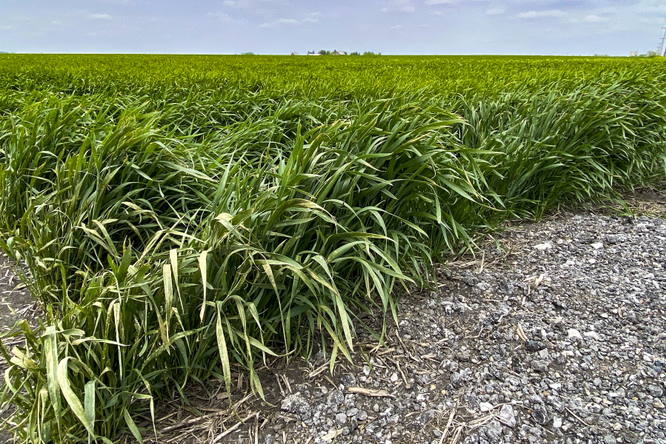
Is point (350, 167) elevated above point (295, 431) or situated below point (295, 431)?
above

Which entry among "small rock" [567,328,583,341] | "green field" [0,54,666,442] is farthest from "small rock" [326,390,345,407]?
"small rock" [567,328,583,341]

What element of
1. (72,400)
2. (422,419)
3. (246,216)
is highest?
(246,216)

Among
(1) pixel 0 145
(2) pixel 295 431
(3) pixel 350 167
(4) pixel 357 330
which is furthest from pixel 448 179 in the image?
(1) pixel 0 145

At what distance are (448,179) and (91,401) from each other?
1.77 metres

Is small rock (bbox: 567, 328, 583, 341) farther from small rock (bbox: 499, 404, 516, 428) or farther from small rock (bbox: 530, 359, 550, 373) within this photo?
small rock (bbox: 499, 404, 516, 428)

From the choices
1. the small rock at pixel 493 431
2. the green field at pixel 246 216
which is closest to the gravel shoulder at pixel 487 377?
the small rock at pixel 493 431

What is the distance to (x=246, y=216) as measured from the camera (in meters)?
1.57

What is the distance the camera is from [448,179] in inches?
86.3

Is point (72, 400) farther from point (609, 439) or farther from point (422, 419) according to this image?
point (609, 439)

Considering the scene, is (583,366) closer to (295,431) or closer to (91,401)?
(295,431)

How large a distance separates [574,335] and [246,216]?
1.42 m

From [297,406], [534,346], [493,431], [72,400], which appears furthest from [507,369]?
[72,400]

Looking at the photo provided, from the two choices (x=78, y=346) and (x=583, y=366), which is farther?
(x=583, y=366)

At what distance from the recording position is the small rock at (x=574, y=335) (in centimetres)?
175
